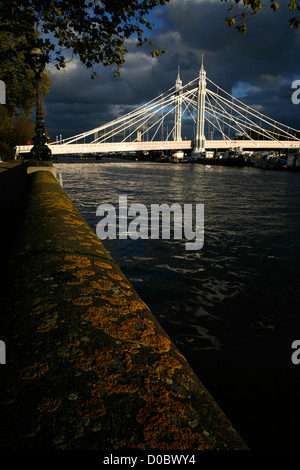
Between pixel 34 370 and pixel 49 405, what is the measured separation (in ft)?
0.52

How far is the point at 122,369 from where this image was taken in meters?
1.05

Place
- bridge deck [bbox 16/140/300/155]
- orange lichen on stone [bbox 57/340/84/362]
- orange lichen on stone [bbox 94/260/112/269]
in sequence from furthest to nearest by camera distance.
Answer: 1. bridge deck [bbox 16/140/300/155]
2. orange lichen on stone [bbox 94/260/112/269]
3. orange lichen on stone [bbox 57/340/84/362]

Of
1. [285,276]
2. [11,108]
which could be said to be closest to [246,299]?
[285,276]

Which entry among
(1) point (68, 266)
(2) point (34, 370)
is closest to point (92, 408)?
(2) point (34, 370)

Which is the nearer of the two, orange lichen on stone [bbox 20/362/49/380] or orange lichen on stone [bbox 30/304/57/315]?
orange lichen on stone [bbox 20/362/49/380]

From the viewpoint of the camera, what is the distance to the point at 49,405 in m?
0.86

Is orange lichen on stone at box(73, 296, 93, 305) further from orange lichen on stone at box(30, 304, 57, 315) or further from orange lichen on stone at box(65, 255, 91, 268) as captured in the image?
orange lichen on stone at box(65, 255, 91, 268)

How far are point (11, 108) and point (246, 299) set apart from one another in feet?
82.0

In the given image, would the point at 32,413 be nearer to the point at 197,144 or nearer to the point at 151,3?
the point at 151,3

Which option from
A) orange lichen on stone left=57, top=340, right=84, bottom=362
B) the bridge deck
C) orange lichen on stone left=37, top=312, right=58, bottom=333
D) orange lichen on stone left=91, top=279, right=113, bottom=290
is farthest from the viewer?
the bridge deck

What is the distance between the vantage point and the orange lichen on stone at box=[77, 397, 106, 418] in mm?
845

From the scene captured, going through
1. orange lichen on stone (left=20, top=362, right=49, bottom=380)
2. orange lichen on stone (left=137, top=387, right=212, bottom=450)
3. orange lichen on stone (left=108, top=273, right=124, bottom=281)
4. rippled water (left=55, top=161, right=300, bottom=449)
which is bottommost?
rippled water (left=55, top=161, right=300, bottom=449)

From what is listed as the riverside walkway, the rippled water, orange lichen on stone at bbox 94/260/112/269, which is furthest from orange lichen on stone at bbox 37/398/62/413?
the rippled water

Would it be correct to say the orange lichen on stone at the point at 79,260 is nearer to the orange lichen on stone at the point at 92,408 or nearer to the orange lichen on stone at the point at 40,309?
the orange lichen on stone at the point at 40,309
